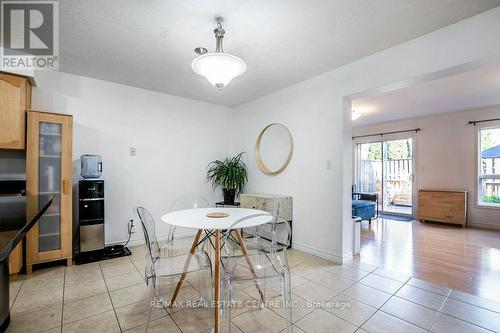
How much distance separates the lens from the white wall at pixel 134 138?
323 centimetres

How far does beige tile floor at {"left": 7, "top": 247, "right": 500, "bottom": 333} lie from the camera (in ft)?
5.71

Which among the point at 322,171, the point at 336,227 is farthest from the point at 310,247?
the point at 322,171

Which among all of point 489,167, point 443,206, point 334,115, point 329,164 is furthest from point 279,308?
point 489,167

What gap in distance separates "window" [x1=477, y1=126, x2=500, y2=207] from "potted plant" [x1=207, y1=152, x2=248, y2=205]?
5217 millimetres

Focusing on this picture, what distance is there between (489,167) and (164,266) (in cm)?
676

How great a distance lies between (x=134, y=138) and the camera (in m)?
3.68

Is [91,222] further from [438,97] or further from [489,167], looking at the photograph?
[489,167]

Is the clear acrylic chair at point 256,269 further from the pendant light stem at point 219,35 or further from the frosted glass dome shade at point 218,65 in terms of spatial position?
the pendant light stem at point 219,35

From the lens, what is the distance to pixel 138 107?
147 inches

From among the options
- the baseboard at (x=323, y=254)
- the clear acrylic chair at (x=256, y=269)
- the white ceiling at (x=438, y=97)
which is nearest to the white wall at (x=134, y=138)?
the baseboard at (x=323, y=254)

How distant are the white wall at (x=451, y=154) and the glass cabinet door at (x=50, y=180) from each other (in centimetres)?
726

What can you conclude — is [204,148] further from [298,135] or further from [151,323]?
[151,323]

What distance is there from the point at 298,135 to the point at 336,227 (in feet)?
4.67

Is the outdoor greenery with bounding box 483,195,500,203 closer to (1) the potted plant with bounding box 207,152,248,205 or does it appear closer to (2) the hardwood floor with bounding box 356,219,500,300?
(2) the hardwood floor with bounding box 356,219,500,300
